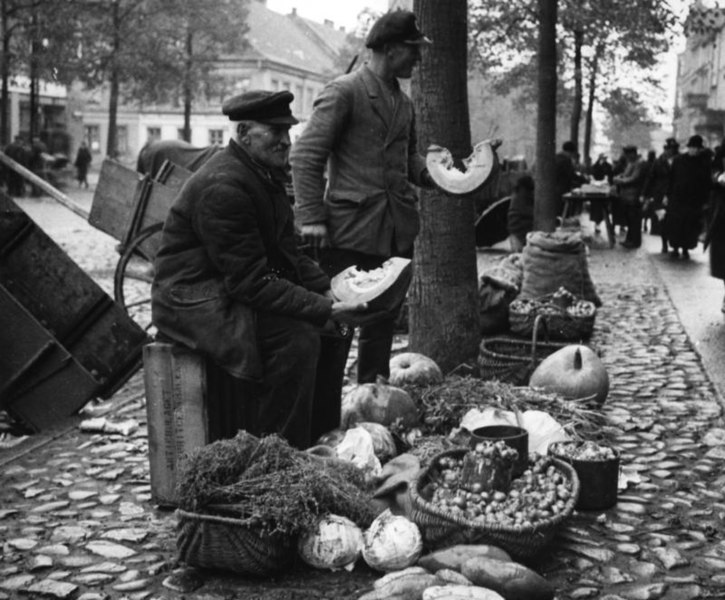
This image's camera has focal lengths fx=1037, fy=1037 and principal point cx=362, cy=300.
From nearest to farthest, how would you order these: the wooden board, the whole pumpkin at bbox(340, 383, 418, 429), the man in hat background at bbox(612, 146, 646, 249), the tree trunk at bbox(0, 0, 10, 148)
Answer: the whole pumpkin at bbox(340, 383, 418, 429), the wooden board, the man in hat background at bbox(612, 146, 646, 249), the tree trunk at bbox(0, 0, 10, 148)

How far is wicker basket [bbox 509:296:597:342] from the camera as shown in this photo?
30.9 feet

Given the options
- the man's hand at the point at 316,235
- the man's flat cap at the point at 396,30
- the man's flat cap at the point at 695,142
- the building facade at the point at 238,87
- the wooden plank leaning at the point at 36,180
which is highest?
the building facade at the point at 238,87

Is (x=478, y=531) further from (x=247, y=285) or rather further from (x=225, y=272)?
(x=225, y=272)

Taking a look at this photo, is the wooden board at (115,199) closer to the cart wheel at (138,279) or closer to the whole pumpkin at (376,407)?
the cart wheel at (138,279)

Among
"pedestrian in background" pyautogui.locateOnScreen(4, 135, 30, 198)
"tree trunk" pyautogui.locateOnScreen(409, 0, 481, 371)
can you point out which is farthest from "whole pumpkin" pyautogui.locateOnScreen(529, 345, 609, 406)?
"pedestrian in background" pyautogui.locateOnScreen(4, 135, 30, 198)

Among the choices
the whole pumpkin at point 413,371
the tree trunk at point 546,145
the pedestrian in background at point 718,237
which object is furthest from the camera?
the tree trunk at point 546,145

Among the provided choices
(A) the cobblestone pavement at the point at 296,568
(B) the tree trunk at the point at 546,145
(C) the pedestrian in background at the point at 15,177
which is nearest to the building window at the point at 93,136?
(C) the pedestrian in background at the point at 15,177

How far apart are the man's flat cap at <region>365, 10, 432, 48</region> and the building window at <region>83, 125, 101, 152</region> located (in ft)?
225

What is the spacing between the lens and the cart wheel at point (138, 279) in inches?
371

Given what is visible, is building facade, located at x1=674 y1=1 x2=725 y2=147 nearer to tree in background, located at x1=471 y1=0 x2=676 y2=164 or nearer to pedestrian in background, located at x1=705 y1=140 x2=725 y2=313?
tree in background, located at x1=471 y1=0 x2=676 y2=164

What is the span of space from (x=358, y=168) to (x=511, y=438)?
2.02m

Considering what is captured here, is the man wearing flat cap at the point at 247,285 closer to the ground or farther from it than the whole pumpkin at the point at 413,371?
farther from it

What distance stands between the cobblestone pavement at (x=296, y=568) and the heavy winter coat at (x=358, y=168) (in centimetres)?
182

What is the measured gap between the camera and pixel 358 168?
6.20m
